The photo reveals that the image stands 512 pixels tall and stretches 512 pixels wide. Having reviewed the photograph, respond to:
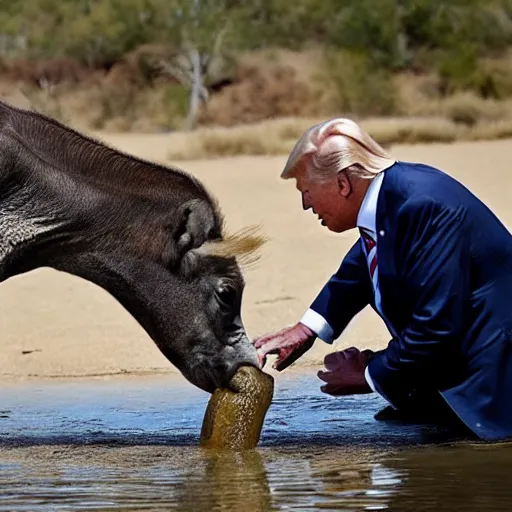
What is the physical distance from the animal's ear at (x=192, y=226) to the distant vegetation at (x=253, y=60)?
20.3 m

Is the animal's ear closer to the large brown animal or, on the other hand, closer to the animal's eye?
the large brown animal

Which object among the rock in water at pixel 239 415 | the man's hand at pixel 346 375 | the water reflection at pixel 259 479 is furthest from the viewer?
the rock in water at pixel 239 415

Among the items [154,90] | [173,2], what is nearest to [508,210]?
[154,90]

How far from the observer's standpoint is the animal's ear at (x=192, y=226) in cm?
663

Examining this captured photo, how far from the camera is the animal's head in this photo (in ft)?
21.8

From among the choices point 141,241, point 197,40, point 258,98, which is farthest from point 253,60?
point 141,241

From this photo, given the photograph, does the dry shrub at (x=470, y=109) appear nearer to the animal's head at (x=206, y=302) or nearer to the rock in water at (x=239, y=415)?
the animal's head at (x=206, y=302)

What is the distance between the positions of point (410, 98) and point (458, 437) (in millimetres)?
23325

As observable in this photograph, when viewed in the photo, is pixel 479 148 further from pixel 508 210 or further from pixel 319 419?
pixel 319 419

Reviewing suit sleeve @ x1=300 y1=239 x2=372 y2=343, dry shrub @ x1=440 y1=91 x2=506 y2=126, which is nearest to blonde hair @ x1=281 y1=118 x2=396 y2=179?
suit sleeve @ x1=300 y1=239 x2=372 y2=343

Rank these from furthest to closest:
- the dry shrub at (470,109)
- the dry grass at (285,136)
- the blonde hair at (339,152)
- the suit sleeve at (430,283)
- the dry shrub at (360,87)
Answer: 1. the dry shrub at (360,87)
2. the dry shrub at (470,109)
3. the dry grass at (285,136)
4. the blonde hair at (339,152)
5. the suit sleeve at (430,283)

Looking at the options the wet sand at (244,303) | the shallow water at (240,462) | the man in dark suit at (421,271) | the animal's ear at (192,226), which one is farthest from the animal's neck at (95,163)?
the wet sand at (244,303)

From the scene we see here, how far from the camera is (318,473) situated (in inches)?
211

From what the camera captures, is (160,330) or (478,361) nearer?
(478,361)
